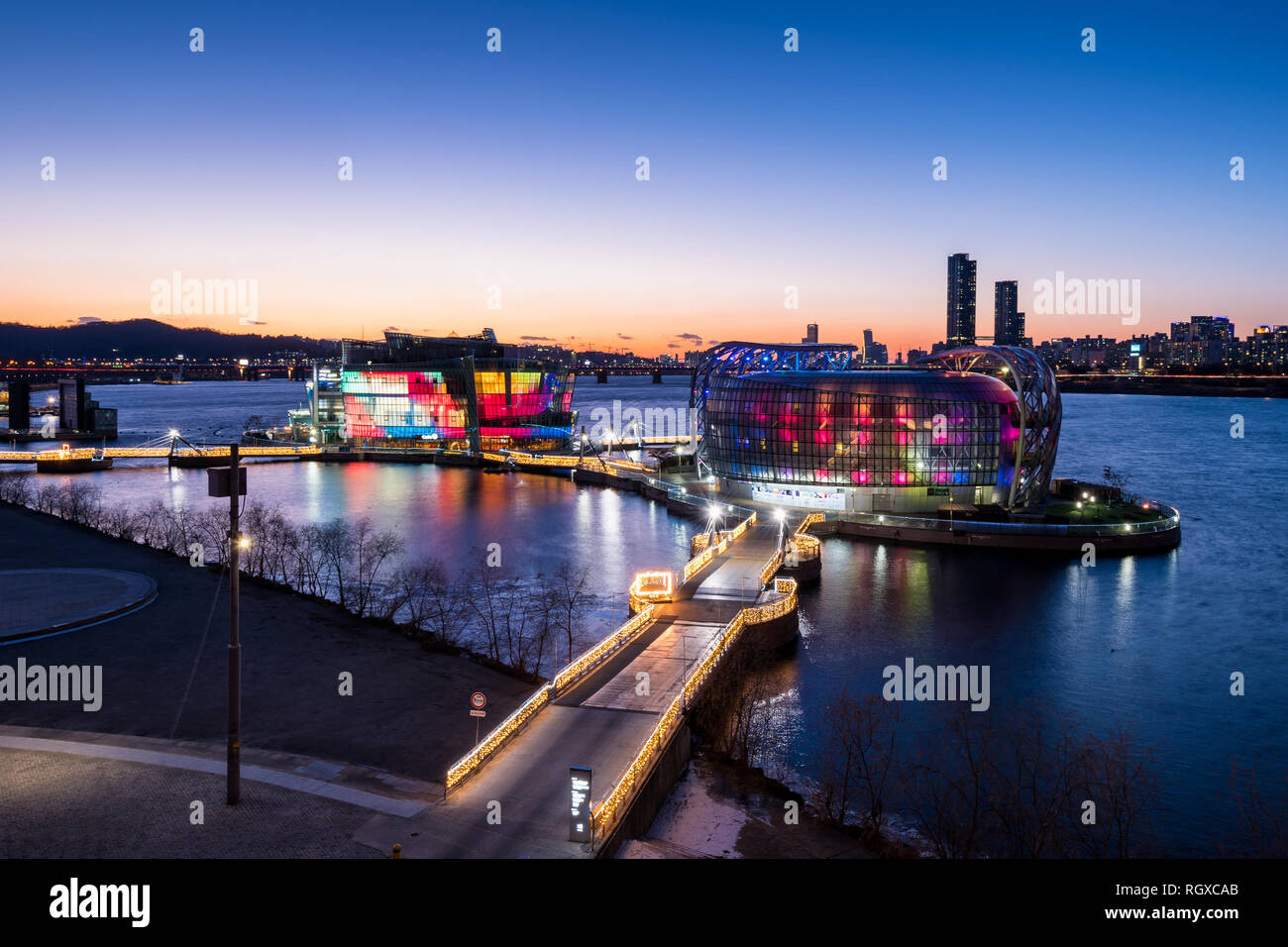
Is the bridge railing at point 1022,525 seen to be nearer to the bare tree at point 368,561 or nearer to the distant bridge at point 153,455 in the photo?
the bare tree at point 368,561

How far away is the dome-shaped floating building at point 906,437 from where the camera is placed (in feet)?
236

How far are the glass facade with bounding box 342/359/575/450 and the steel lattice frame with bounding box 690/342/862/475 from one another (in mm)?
44278

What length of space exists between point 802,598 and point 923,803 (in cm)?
2410

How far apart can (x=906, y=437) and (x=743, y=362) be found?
2244cm

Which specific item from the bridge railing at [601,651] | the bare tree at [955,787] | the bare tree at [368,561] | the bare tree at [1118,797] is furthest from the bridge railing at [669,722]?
the bare tree at [368,561]

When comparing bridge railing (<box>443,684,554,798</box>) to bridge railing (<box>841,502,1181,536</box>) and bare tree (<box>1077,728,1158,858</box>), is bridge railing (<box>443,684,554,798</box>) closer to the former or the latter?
bare tree (<box>1077,728,1158,858</box>)

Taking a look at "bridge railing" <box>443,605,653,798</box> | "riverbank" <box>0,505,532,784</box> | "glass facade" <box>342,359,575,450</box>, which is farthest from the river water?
"glass facade" <box>342,359,575,450</box>

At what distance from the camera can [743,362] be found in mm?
90125

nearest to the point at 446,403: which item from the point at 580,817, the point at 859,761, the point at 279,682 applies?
the point at 279,682

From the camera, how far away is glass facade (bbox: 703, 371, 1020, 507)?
237 feet

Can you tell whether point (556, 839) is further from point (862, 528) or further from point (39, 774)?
point (862, 528)

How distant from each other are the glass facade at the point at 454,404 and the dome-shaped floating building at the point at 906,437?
59.5m
